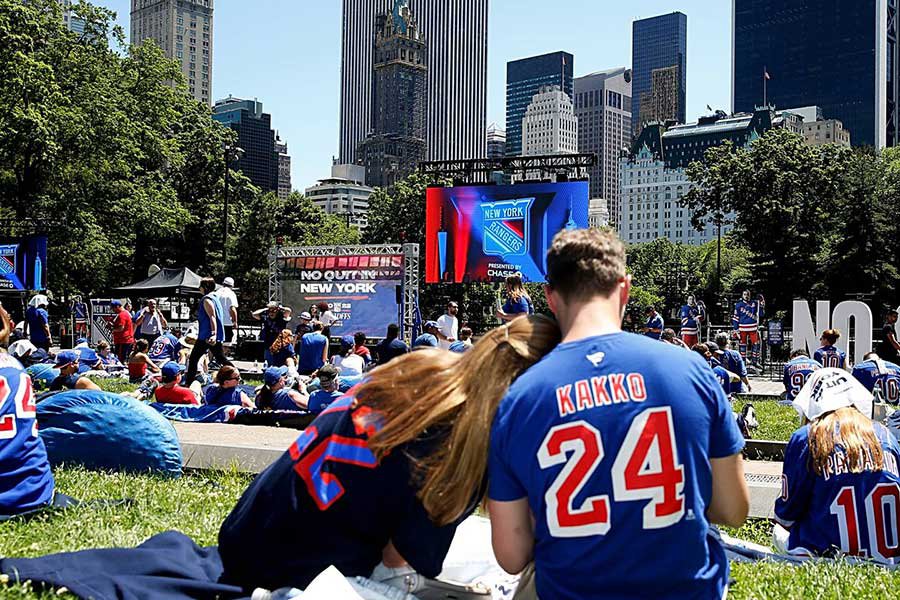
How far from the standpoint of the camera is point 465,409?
8.80 feet

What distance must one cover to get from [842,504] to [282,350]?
42.0ft

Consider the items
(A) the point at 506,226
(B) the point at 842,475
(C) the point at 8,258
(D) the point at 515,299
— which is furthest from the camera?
(A) the point at 506,226

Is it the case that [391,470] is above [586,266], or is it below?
below

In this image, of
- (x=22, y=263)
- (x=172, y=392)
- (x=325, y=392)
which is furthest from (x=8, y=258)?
(x=325, y=392)

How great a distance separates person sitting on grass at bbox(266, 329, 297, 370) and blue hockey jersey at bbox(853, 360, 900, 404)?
910 centimetres

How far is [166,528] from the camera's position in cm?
476

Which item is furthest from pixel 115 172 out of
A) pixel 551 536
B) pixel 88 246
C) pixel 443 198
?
pixel 551 536

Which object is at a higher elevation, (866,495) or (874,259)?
(874,259)

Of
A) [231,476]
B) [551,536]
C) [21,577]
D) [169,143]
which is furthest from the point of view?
[169,143]

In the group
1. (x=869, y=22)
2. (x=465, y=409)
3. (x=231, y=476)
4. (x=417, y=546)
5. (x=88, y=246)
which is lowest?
(x=231, y=476)

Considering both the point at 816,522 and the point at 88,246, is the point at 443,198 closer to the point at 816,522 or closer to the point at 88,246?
the point at 88,246

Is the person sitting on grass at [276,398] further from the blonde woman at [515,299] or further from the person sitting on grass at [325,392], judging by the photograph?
the blonde woman at [515,299]

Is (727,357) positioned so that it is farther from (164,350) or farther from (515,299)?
(164,350)

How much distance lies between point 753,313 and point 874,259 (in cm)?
1897
